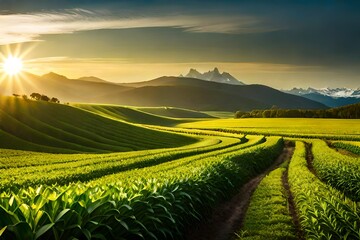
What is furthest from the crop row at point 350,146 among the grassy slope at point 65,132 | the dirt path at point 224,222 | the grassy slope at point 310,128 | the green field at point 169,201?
the dirt path at point 224,222

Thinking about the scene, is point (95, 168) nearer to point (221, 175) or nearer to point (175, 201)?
point (221, 175)

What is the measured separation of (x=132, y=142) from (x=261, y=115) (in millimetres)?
115138

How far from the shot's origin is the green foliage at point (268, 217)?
1642 centimetres

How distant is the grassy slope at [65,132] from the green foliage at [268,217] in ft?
160

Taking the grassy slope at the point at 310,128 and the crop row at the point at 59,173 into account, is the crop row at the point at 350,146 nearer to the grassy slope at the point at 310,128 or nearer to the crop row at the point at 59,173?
the grassy slope at the point at 310,128

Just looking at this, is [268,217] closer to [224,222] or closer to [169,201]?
[224,222]

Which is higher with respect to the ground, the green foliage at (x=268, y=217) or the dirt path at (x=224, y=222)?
the green foliage at (x=268, y=217)

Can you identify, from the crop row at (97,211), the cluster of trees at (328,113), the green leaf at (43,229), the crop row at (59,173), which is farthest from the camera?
the cluster of trees at (328,113)

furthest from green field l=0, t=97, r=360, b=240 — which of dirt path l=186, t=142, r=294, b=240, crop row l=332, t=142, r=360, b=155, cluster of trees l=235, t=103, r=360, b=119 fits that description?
cluster of trees l=235, t=103, r=360, b=119

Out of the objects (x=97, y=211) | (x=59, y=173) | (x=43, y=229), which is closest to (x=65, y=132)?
(x=59, y=173)

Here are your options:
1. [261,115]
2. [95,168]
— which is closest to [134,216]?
[95,168]

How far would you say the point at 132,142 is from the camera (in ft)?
277

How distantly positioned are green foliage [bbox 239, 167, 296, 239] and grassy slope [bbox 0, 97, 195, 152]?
160 feet

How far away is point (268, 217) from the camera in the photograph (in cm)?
1912
